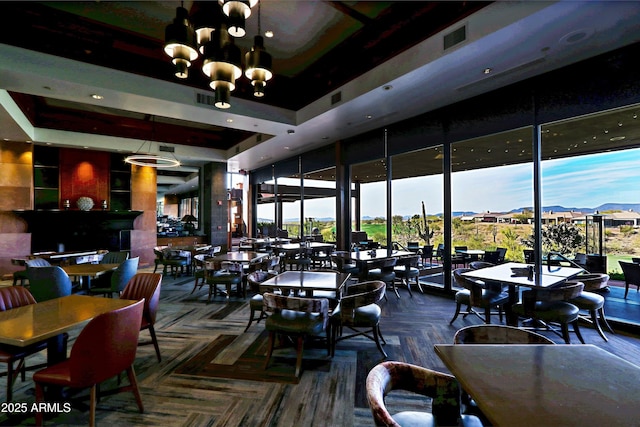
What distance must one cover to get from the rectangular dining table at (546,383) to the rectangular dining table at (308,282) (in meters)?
1.82

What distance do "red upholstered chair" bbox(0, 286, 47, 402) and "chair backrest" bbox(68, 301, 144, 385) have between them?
0.89 m

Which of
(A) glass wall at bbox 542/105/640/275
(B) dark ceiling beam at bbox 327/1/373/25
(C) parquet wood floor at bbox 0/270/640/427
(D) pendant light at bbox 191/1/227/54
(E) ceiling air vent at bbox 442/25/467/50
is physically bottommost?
(C) parquet wood floor at bbox 0/270/640/427

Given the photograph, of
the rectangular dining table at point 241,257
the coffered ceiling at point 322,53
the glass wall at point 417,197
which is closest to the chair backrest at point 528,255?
the glass wall at point 417,197

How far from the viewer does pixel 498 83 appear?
15.7 feet

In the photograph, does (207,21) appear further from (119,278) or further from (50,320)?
(119,278)

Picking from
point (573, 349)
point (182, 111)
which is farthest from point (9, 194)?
point (573, 349)

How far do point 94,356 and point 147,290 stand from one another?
1.50 m

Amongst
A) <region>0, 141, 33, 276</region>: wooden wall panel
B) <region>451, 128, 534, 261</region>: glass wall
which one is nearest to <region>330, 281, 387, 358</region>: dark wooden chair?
<region>451, 128, 534, 261</region>: glass wall

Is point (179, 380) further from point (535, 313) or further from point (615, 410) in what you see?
point (535, 313)

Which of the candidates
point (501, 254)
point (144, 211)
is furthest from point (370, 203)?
point (144, 211)

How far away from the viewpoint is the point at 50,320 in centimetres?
228

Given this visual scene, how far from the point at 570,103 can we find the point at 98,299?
6.72 meters

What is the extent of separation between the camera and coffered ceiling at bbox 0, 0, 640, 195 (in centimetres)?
348

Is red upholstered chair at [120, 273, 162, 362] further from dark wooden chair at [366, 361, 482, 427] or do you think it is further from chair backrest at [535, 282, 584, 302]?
chair backrest at [535, 282, 584, 302]
